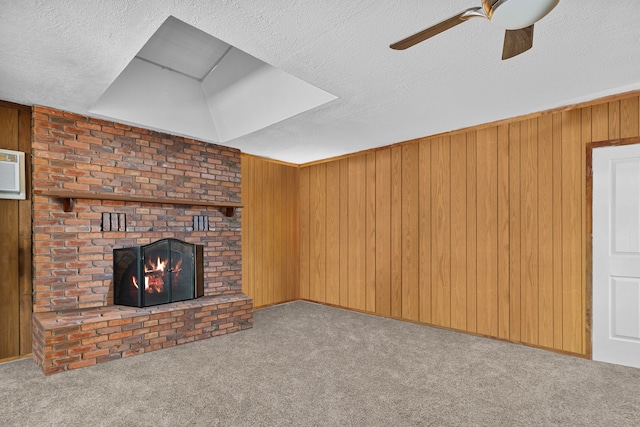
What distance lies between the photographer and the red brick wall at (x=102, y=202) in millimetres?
3197

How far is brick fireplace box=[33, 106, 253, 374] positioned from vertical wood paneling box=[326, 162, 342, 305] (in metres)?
1.64

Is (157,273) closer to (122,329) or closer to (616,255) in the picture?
(122,329)

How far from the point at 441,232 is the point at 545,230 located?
3.52 feet

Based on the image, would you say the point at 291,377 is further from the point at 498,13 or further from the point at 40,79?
the point at 40,79

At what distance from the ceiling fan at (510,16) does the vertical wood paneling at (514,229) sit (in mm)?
2172

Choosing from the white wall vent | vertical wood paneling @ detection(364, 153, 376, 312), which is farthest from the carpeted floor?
the white wall vent

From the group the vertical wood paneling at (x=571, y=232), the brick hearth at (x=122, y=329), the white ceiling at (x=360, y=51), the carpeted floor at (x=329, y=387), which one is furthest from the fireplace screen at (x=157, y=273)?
the vertical wood paneling at (x=571, y=232)

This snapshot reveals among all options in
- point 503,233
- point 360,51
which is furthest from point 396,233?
point 360,51

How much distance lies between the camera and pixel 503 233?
12.0 feet

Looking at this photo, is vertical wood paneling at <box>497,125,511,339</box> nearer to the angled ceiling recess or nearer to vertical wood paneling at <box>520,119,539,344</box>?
vertical wood paneling at <box>520,119,539,344</box>

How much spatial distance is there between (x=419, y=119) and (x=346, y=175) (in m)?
1.80

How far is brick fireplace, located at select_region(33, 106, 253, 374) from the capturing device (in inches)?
121

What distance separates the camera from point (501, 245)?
3672mm

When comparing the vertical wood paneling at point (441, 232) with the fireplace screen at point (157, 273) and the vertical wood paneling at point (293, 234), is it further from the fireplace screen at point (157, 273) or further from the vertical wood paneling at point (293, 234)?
the fireplace screen at point (157, 273)
